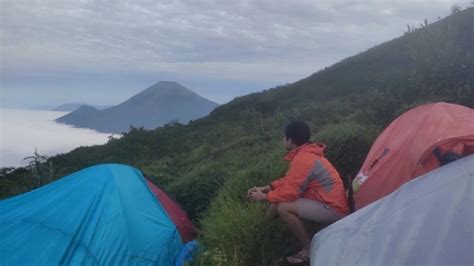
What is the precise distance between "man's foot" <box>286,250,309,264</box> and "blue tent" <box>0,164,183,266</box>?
1719mm

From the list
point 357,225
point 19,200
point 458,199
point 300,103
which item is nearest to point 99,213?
point 19,200

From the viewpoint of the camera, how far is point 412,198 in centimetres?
366

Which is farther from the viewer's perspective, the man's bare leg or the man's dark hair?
the man's dark hair

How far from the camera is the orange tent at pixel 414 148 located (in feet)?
14.6

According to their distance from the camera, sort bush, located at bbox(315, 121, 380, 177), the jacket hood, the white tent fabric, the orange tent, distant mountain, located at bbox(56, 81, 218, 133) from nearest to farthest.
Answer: the white tent fabric
the orange tent
the jacket hood
bush, located at bbox(315, 121, 380, 177)
distant mountain, located at bbox(56, 81, 218, 133)

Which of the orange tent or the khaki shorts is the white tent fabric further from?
the khaki shorts

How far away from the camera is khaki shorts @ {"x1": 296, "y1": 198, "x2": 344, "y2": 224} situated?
4.91m

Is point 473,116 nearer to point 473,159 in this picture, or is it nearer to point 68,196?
point 473,159

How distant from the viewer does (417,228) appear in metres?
3.39

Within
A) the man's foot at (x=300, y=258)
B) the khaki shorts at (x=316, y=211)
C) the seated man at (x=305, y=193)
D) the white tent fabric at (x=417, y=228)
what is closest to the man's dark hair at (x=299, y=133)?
the seated man at (x=305, y=193)

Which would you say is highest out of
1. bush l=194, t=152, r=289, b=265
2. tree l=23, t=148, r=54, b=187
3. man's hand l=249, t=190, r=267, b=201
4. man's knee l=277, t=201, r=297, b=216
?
tree l=23, t=148, r=54, b=187

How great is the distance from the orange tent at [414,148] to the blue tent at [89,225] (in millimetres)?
2532

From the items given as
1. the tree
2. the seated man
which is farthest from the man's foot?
the tree

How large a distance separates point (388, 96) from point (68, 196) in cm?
545
